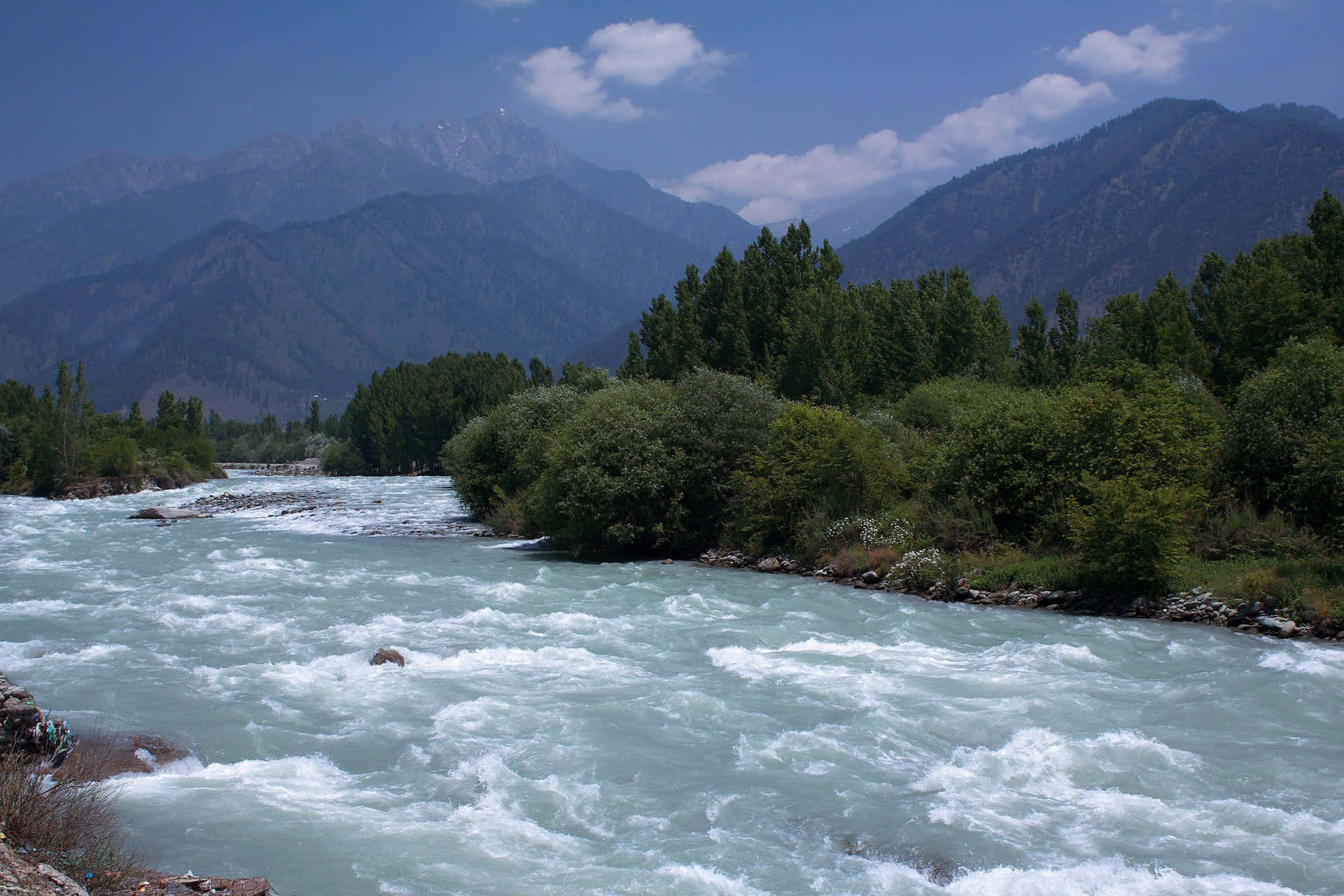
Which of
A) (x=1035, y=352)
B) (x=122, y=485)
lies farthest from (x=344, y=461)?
(x=1035, y=352)

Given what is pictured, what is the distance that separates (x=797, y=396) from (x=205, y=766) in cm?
4406

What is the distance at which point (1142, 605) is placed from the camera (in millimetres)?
23125

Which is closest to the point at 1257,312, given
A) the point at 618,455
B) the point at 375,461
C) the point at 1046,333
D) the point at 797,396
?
the point at 1046,333

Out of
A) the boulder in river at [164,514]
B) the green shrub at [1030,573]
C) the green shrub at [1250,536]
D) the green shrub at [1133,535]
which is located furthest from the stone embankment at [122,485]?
the green shrub at [1250,536]

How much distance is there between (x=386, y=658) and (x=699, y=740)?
7.34 m

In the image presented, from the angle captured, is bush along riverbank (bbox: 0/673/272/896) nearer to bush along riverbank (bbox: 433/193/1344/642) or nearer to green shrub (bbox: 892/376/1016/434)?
bush along riverbank (bbox: 433/193/1344/642)

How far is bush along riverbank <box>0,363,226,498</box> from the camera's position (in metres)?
76.9

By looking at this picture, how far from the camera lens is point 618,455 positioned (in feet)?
116

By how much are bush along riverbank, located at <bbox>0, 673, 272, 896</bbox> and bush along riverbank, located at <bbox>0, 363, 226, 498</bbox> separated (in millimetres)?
74352

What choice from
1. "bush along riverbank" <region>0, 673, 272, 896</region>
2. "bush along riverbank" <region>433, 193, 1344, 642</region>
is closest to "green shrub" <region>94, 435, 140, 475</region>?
"bush along riverbank" <region>433, 193, 1344, 642</region>

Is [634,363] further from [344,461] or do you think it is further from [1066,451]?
[344,461]

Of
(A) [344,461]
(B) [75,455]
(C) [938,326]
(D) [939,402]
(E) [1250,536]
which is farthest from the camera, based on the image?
(A) [344,461]

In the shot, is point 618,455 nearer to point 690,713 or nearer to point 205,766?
point 690,713

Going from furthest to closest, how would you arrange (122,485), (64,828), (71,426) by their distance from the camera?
(71,426)
(122,485)
(64,828)
